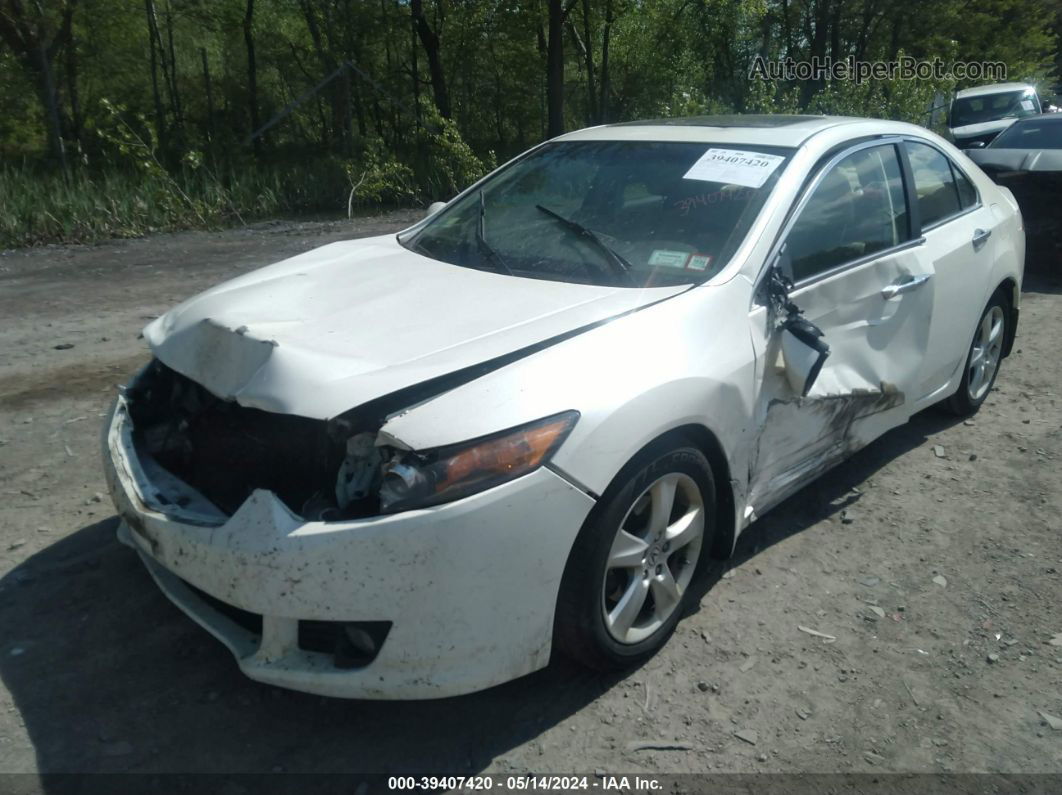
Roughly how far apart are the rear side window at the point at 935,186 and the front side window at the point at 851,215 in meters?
0.20

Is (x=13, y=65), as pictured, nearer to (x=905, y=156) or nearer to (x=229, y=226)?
(x=229, y=226)

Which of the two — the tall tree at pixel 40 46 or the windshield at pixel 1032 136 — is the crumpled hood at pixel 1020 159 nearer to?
the windshield at pixel 1032 136

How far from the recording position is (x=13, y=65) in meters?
16.6

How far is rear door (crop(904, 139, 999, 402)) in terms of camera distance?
14.4 ft

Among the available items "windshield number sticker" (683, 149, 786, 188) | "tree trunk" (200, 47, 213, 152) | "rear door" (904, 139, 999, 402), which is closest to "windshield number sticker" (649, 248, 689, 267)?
"windshield number sticker" (683, 149, 786, 188)

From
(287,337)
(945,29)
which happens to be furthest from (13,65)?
(945,29)

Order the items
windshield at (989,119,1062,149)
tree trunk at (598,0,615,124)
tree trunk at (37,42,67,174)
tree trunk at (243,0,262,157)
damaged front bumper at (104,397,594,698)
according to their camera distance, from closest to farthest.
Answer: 1. damaged front bumper at (104,397,594,698)
2. windshield at (989,119,1062,149)
3. tree trunk at (37,42,67,174)
4. tree trunk at (243,0,262,157)
5. tree trunk at (598,0,615,124)

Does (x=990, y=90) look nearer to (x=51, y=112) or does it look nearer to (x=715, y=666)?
(x=51, y=112)

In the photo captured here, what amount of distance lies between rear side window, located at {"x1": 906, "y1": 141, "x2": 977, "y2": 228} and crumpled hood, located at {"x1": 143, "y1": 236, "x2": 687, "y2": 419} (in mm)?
1917

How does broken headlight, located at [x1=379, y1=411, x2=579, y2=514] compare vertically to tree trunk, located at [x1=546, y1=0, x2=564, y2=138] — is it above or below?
below

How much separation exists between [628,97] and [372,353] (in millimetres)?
23543

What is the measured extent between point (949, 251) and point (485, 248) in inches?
90.9

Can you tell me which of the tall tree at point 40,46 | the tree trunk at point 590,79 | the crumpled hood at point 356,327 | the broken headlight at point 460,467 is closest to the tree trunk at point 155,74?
the tall tree at point 40,46

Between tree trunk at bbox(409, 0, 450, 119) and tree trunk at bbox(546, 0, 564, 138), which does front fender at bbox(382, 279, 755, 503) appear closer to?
tree trunk at bbox(546, 0, 564, 138)
